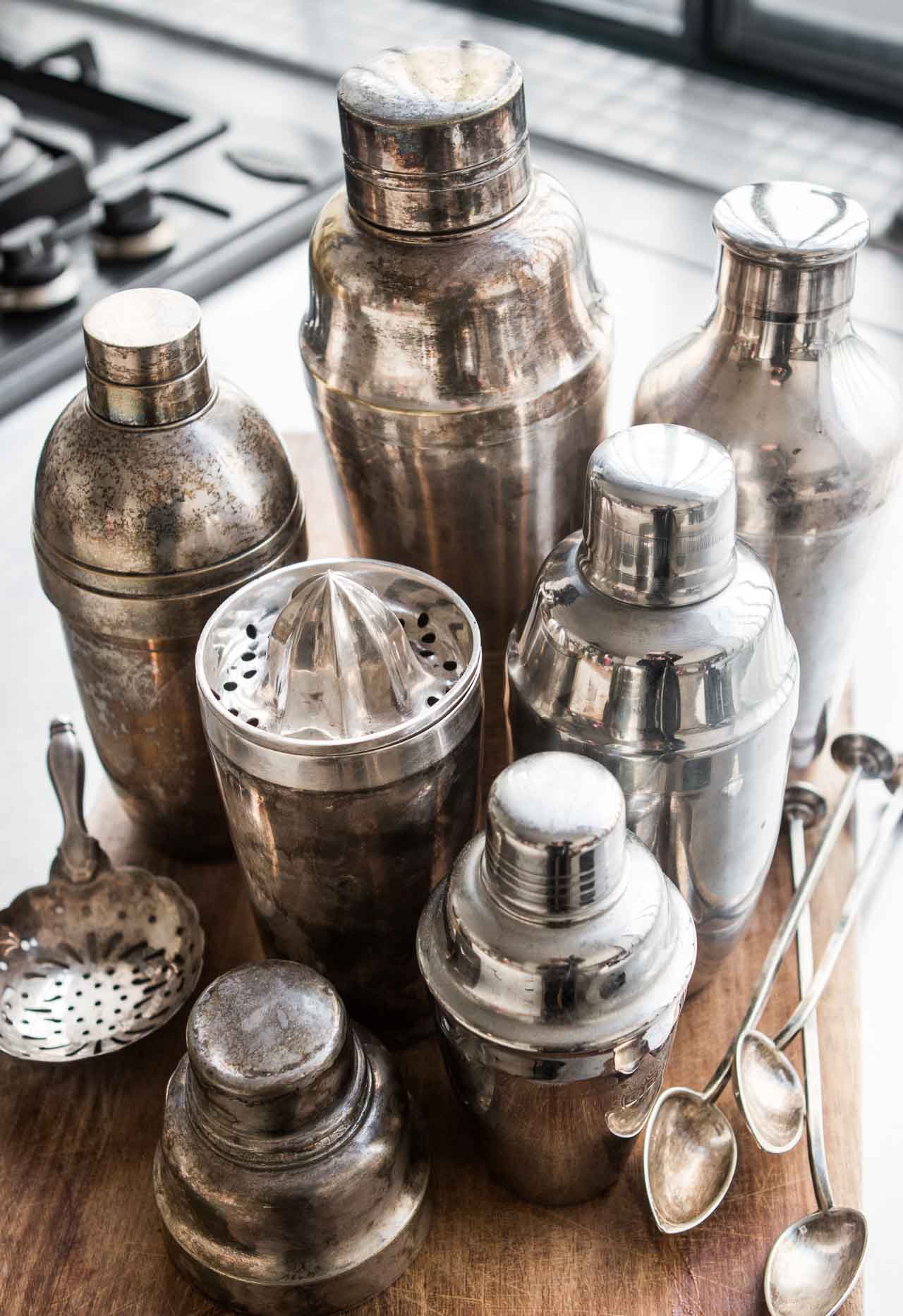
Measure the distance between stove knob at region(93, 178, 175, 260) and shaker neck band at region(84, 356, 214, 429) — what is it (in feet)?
1.85

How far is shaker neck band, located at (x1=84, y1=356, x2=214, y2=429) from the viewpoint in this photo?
60 centimetres

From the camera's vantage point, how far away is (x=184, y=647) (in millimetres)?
635

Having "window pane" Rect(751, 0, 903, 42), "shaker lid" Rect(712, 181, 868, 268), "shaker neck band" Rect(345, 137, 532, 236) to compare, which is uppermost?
"shaker neck band" Rect(345, 137, 532, 236)

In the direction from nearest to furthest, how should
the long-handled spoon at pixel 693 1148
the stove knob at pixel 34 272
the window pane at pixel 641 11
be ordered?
the long-handled spoon at pixel 693 1148 → the stove knob at pixel 34 272 → the window pane at pixel 641 11

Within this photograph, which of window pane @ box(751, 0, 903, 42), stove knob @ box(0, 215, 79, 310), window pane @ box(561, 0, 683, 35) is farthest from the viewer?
window pane @ box(561, 0, 683, 35)

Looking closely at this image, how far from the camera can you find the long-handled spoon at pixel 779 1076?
0.60 m

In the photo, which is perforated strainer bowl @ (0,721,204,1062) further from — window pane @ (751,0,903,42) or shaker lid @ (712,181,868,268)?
window pane @ (751,0,903,42)

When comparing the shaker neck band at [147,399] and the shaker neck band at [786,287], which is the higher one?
the shaker neck band at [786,287]

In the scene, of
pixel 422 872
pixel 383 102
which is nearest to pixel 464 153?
pixel 383 102

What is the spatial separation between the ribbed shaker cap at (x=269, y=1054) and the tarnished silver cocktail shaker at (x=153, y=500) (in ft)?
0.54

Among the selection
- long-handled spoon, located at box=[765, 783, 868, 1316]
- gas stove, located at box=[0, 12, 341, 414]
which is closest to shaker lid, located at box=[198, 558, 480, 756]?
long-handled spoon, located at box=[765, 783, 868, 1316]

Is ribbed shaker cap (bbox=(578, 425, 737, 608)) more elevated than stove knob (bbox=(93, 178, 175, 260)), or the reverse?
ribbed shaker cap (bbox=(578, 425, 737, 608))

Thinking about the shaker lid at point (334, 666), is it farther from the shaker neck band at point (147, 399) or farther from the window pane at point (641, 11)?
the window pane at point (641, 11)

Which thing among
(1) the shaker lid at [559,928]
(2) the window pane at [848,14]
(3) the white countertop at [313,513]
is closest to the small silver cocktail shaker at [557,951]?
(1) the shaker lid at [559,928]
